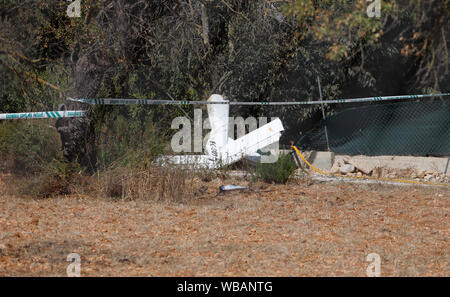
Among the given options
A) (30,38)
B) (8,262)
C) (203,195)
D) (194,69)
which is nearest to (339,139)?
(194,69)

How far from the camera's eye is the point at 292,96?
13.8 meters

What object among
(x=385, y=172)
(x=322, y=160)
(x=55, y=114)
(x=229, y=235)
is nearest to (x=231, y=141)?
(x=322, y=160)

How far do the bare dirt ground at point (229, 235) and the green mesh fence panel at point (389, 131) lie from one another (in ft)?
10.4

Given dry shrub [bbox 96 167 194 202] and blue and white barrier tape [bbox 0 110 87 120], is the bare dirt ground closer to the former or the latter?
dry shrub [bbox 96 167 194 202]

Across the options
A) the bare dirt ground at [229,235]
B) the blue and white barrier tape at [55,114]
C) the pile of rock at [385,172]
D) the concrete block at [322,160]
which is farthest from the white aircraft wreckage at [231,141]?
the blue and white barrier tape at [55,114]

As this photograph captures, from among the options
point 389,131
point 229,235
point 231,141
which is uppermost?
point 389,131

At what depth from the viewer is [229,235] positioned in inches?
251

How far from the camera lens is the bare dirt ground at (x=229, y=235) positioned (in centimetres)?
529

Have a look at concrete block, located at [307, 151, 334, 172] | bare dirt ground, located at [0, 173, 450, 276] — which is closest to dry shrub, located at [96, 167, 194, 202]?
bare dirt ground, located at [0, 173, 450, 276]

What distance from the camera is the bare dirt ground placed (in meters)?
5.29

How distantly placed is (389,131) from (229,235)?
7.03m

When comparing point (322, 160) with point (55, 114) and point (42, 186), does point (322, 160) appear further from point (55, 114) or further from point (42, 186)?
point (42, 186)

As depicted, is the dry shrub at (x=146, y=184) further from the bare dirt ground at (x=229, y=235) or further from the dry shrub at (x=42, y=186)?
the dry shrub at (x=42, y=186)

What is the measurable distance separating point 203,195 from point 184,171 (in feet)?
2.28
